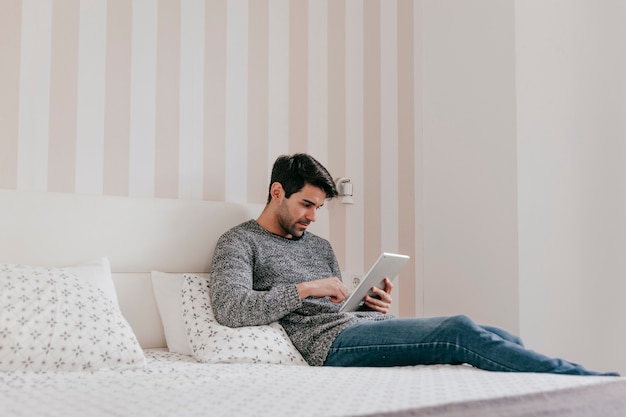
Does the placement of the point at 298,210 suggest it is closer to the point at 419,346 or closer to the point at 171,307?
the point at 171,307

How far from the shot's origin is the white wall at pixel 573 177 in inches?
116

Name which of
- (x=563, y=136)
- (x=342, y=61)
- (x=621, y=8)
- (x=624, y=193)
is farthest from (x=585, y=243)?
(x=342, y=61)

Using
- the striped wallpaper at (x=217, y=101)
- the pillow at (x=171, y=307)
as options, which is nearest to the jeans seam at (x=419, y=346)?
the pillow at (x=171, y=307)

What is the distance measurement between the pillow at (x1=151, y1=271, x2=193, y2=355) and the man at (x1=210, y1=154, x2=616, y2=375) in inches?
6.0

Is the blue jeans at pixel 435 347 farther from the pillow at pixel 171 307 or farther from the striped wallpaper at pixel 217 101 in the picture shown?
the striped wallpaper at pixel 217 101

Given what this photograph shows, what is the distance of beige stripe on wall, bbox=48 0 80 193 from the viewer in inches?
92.9

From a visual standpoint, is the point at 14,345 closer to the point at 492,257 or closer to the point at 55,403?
the point at 55,403

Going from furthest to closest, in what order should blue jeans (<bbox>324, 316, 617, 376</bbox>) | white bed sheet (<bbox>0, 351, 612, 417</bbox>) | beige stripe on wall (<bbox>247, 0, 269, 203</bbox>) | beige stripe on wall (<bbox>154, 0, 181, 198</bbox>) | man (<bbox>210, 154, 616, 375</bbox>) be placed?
beige stripe on wall (<bbox>247, 0, 269, 203</bbox>) → beige stripe on wall (<bbox>154, 0, 181, 198</bbox>) → man (<bbox>210, 154, 616, 375</bbox>) → blue jeans (<bbox>324, 316, 617, 376</bbox>) → white bed sheet (<bbox>0, 351, 612, 417</bbox>)

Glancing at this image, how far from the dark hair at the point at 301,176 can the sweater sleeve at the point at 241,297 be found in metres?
0.36

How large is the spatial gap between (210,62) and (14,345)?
140 cm

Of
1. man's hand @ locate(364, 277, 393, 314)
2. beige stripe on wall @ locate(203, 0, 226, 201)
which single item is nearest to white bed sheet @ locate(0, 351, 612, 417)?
man's hand @ locate(364, 277, 393, 314)

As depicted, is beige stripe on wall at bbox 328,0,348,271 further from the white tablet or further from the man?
the white tablet

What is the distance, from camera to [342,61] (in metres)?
3.20

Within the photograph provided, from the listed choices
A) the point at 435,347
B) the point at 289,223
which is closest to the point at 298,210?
the point at 289,223
